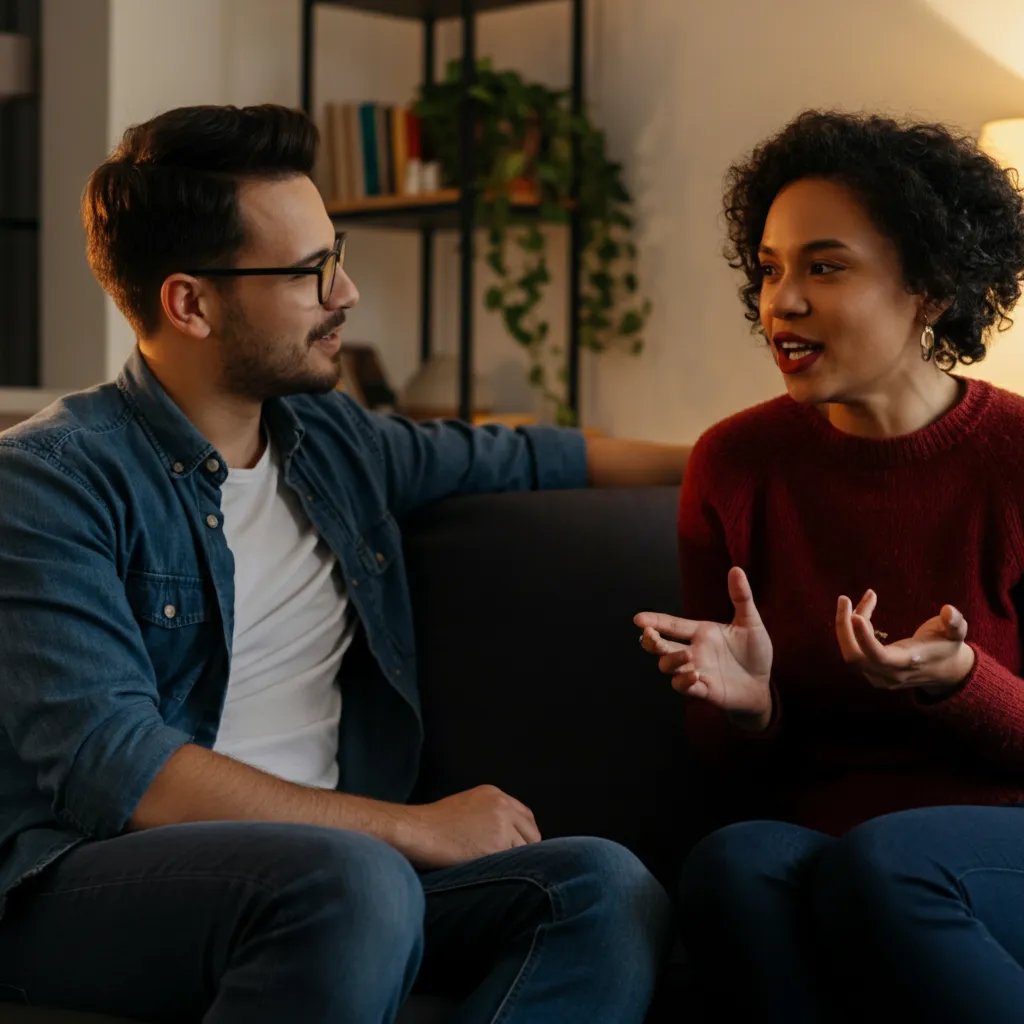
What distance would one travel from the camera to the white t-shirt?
1699mm

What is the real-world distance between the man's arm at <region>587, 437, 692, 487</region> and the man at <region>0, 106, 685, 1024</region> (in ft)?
0.53

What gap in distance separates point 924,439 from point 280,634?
0.73 metres

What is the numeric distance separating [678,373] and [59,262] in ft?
4.99

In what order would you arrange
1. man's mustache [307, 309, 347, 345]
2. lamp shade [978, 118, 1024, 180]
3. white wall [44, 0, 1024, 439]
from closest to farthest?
man's mustache [307, 309, 347, 345] → lamp shade [978, 118, 1024, 180] → white wall [44, 0, 1024, 439]

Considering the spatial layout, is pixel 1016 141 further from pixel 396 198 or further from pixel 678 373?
pixel 396 198

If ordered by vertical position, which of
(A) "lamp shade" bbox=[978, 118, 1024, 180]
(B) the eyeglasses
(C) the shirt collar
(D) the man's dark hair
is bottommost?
(C) the shirt collar

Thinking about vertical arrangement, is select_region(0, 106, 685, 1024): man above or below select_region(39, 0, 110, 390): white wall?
below

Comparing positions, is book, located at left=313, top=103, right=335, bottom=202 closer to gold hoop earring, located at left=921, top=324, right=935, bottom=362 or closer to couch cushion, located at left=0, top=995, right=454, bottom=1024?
gold hoop earring, located at left=921, top=324, right=935, bottom=362

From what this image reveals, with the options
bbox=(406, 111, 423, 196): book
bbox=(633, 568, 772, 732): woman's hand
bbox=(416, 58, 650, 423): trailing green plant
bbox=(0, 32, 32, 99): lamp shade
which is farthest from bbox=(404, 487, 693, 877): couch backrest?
bbox=(0, 32, 32, 99): lamp shade

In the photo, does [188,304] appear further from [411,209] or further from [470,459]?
[411,209]

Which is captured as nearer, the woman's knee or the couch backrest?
the woman's knee

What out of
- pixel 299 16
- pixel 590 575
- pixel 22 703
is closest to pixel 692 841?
pixel 590 575

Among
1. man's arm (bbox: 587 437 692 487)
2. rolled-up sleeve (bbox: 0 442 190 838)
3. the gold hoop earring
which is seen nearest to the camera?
rolled-up sleeve (bbox: 0 442 190 838)

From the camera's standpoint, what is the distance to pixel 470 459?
199 centimetres
